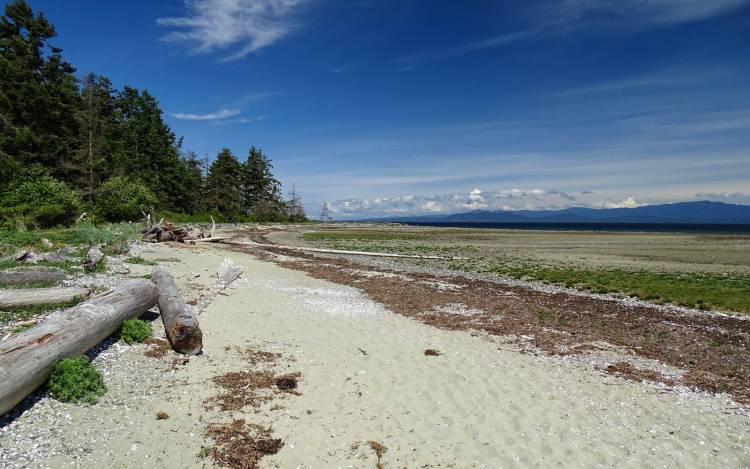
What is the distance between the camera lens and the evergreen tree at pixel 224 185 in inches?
3531

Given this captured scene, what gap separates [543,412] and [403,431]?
8.58ft

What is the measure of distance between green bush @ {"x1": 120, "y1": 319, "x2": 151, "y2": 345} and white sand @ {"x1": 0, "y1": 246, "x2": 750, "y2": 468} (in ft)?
1.69

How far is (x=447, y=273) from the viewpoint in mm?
24906

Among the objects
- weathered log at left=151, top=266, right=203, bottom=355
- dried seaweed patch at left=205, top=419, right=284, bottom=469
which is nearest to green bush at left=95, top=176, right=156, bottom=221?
weathered log at left=151, top=266, right=203, bottom=355

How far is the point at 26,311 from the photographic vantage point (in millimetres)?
8367

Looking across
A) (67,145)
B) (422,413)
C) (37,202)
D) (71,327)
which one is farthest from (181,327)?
(67,145)

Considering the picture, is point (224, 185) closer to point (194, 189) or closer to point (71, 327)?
point (194, 189)

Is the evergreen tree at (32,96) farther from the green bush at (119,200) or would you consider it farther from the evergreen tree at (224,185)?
the evergreen tree at (224,185)

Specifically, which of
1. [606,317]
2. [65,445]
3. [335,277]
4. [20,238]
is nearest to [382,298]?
[335,277]

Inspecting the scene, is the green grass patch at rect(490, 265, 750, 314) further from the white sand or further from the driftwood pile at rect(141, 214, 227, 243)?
the driftwood pile at rect(141, 214, 227, 243)

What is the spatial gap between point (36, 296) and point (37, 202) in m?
25.0

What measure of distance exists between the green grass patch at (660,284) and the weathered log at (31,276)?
2169cm

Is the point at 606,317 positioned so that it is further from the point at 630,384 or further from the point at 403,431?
the point at 403,431

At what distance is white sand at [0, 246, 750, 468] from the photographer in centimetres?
550
